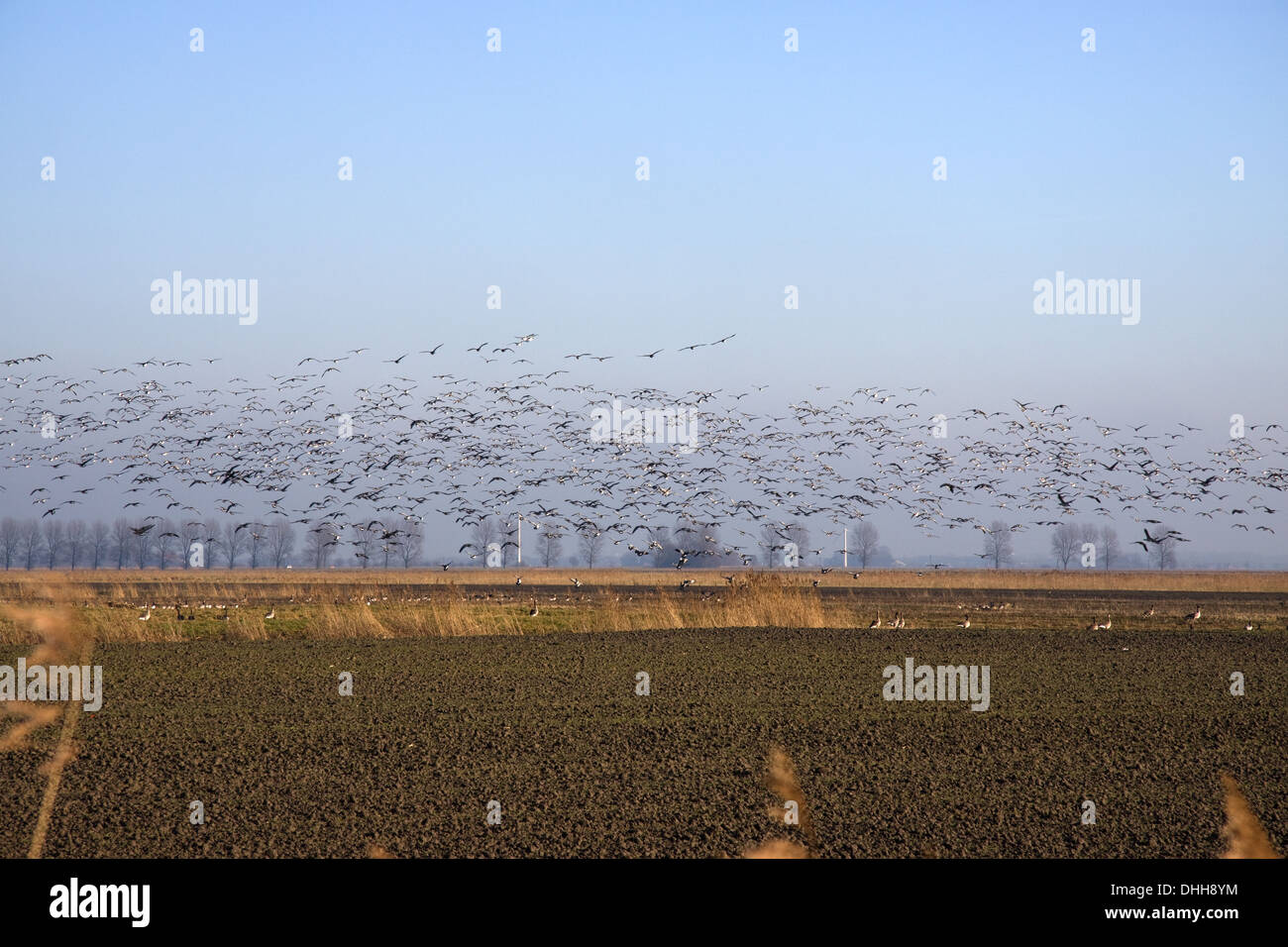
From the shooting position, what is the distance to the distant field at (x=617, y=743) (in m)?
8.05

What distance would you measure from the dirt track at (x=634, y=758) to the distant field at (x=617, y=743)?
45mm

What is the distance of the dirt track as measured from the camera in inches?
321

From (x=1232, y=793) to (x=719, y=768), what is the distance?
8.51 meters

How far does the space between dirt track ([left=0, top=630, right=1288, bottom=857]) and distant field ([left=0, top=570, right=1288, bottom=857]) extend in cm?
4

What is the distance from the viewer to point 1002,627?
93.3 feet

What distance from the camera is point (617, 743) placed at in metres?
11.9

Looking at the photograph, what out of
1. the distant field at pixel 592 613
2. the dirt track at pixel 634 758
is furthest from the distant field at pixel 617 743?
the distant field at pixel 592 613

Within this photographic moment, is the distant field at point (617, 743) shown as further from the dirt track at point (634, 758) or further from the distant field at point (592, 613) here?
the distant field at point (592, 613)

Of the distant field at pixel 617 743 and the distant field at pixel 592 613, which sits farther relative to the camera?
the distant field at pixel 592 613

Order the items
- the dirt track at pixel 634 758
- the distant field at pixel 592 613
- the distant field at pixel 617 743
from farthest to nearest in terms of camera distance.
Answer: the distant field at pixel 592 613 < the dirt track at pixel 634 758 < the distant field at pixel 617 743

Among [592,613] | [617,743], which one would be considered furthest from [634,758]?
[592,613]
